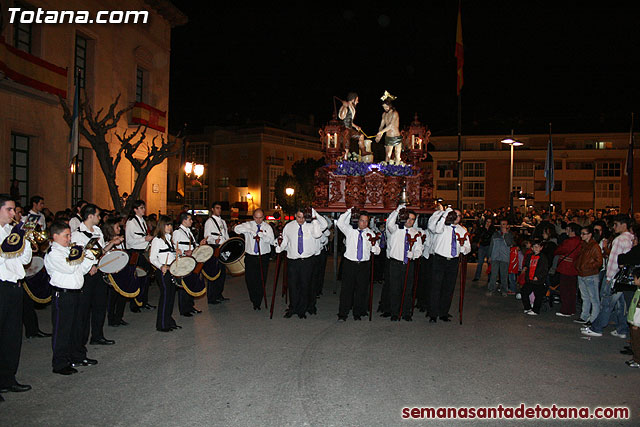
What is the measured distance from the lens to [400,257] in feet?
32.2

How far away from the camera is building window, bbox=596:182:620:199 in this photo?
2092 inches

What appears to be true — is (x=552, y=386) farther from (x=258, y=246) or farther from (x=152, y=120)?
(x=152, y=120)

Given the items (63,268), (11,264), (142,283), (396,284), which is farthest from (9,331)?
(396,284)

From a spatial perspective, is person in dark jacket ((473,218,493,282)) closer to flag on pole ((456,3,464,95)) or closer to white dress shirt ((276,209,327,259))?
white dress shirt ((276,209,327,259))

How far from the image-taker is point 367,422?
4.91 meters

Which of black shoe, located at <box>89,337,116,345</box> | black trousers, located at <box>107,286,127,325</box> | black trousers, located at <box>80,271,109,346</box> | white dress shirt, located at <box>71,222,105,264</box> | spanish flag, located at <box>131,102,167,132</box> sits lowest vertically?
black shoe, located at <box>89,337,116,345</box>

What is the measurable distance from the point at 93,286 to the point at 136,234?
337 cm

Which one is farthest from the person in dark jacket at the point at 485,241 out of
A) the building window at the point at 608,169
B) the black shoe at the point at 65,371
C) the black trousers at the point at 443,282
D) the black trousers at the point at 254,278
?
the building window at the point at 608,169

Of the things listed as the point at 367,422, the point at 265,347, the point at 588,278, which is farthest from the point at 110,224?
the point at 588,278

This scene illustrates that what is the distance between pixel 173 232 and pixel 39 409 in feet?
12.9

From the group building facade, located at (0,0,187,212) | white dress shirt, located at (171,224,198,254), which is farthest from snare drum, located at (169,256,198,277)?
building facade, located at (0,0,187,212)

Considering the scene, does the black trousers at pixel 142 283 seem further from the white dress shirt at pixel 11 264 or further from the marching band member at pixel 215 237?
the white dress shirt at pixel 11 264

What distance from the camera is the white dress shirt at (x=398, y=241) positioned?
9828 millimetres

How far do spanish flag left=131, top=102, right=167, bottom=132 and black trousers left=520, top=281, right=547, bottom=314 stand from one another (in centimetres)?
1662
